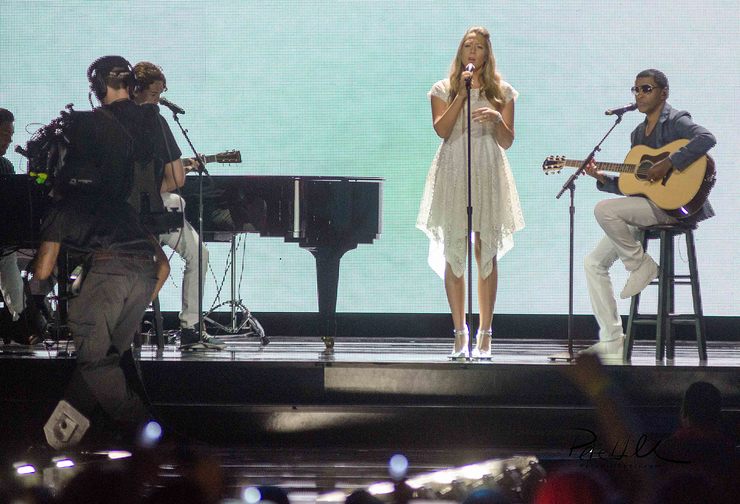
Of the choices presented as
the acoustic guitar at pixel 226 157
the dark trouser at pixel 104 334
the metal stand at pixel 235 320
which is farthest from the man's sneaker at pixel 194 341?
the dark trouser at pixel 104 334

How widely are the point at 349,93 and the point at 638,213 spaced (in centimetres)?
295

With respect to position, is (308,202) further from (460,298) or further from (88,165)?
(88,165)

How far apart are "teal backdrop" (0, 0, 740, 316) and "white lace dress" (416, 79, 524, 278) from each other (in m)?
2.34

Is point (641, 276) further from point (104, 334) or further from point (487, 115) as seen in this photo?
point (104, 334)

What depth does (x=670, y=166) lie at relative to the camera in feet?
16.4

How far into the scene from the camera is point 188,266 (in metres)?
5.95

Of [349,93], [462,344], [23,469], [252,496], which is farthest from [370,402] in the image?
[349,93]

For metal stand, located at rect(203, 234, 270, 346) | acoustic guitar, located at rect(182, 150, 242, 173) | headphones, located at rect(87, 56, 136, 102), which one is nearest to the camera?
headphones, located at rect(87, 56, 136, 102)

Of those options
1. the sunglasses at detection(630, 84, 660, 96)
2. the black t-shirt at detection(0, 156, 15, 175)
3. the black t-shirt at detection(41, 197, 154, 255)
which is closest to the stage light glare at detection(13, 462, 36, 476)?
the black t-shirt at detection(41, 197, 154, 255)

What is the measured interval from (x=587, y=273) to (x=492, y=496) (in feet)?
12.9

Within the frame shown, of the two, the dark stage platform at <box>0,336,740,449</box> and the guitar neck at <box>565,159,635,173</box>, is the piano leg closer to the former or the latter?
the dark stage platform at <box>0,336,740,449</box>

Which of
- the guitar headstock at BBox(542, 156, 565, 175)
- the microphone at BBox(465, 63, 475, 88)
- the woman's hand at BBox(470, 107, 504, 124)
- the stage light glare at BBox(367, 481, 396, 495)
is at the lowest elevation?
the stage light glare at BBox(367, 481, 396, 495)

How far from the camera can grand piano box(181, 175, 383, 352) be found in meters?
6.06

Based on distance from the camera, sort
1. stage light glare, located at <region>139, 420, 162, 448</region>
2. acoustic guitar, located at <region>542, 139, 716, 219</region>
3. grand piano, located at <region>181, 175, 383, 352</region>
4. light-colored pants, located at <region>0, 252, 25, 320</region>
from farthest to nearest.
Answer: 1. light-colored pants, located at <region>0, 252, 25, 320</region>
2. grand piano, located at <region>181, 175, 383, 352</region>
3. acoustic guitar, located at <region>542, 139, 716, 219</region>
4. stage light glare, located at <region>139, 420, 162, 448</region>
